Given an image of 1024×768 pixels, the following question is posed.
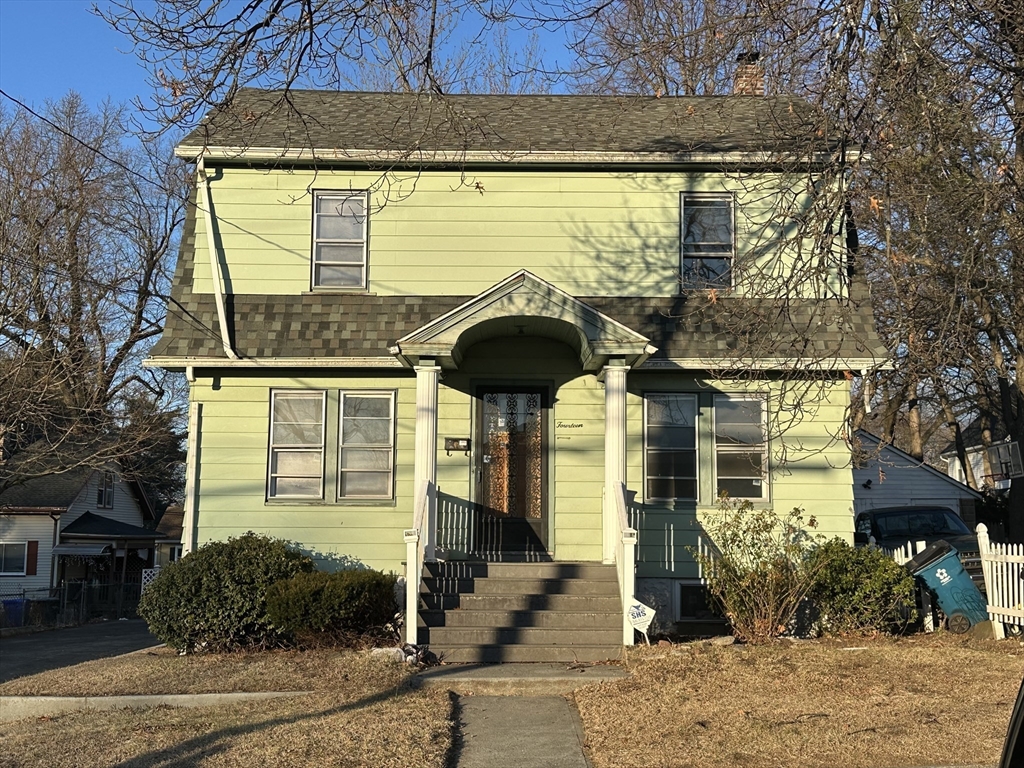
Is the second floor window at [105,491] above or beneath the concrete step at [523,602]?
above

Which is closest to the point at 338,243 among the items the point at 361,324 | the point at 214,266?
the point at 361,324

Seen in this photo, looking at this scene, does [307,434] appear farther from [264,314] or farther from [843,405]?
[843,405]

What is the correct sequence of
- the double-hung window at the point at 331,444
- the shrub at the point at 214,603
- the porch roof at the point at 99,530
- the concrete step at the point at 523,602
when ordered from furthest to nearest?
the porch roof at the point at 99,530, the double-hung window at the point at 331,444, the concrete step at the point at 523,602, the shrub at the point at 214,603

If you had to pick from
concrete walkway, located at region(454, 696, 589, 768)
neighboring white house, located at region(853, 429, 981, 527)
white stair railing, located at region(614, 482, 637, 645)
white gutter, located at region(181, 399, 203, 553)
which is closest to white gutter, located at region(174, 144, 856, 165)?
white gutter, located at region(181, 399, 203, 553)

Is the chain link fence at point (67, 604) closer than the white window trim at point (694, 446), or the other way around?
the white window trim at point (694, 446)

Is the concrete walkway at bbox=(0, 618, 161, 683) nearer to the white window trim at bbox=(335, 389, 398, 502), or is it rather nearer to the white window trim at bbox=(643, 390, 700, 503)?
the white window trim at bbox=(335, 389, 398, 502)

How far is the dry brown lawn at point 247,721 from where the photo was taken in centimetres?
748

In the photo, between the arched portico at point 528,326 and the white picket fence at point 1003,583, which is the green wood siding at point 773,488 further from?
the white picket fence at point 1003,583

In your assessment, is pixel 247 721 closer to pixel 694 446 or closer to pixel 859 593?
pixel 859 593

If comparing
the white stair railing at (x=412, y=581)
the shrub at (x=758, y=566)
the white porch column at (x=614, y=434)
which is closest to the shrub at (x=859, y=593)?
the shrub at (x=758, y=566)

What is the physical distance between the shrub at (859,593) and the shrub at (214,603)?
6.35 meters

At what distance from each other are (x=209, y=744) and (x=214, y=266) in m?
7.72

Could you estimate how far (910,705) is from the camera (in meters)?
8.58

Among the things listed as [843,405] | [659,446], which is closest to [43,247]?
[659,446]
